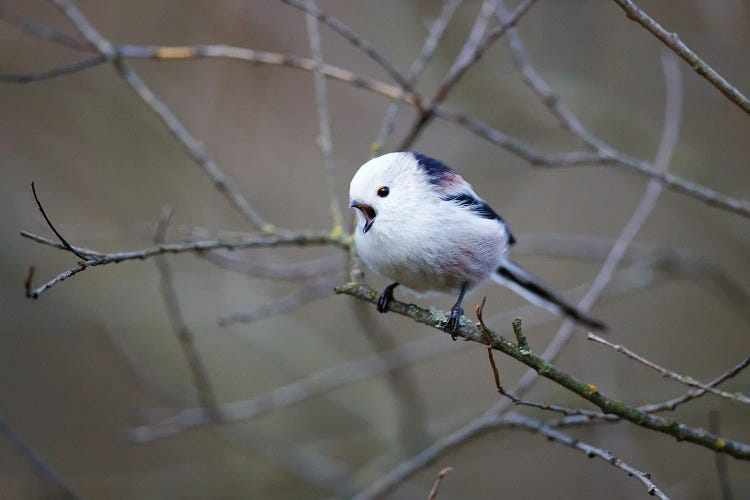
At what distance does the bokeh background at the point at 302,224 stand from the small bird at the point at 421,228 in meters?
1.47

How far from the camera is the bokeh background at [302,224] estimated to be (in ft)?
14.3

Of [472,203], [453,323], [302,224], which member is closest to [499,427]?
[453,323]

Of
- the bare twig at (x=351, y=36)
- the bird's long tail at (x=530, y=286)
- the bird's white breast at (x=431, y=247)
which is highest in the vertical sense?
the bare twig at (x=351, y=36)

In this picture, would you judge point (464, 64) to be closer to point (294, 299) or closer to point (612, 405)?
point (294, 299)

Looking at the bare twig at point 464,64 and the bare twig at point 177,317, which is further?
the bare twig at point 464,64

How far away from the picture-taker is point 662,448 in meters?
4.96

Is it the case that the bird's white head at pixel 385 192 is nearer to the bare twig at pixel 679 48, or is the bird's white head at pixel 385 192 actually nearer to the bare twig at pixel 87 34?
the bare twig at pixel 679 48

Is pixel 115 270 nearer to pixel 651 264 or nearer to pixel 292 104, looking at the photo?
pixel 292 104

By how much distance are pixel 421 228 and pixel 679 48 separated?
1050 millimetres

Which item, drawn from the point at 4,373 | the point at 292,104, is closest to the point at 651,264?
the point at 292,104

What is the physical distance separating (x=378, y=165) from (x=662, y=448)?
364cm

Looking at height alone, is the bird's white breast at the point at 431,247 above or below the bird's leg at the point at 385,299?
above

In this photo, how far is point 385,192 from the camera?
8.39 feet

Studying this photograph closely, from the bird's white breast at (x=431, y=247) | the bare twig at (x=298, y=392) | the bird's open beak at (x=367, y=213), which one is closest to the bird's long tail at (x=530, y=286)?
the bird's white breast at (x=431, y=247)
